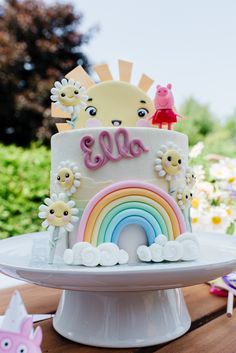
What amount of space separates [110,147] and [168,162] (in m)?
0.12

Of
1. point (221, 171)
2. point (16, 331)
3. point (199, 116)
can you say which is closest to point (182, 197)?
point (16, 331)

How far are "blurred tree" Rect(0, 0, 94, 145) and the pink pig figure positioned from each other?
13.5 feet

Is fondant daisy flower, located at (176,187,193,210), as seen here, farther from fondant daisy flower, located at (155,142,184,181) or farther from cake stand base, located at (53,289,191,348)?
cake stand base, located at (53,289,191,348)

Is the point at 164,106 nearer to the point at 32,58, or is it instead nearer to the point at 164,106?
the point at 164,106

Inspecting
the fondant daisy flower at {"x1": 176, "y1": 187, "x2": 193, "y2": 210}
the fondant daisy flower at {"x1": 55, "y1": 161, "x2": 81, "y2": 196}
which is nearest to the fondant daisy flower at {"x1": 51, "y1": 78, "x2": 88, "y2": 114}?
the fondant daisy flower at {"x1": 55, "y1": 161, "x2": 81, "y2": 196}

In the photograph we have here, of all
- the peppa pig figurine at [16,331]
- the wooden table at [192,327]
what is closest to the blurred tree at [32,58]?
the wooden table at [192,327]

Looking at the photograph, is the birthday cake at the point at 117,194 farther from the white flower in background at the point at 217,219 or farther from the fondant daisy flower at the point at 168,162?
the white flower in background at the point at 217,219

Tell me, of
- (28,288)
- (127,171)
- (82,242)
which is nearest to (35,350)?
(82,242)

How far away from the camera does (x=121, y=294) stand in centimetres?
70

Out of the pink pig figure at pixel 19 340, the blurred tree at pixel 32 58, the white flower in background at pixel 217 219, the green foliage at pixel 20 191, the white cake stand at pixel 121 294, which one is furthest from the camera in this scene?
the blurred tree at pixel 32 58

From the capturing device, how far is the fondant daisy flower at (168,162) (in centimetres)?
74

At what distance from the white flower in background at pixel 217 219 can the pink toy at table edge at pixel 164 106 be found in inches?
18.6

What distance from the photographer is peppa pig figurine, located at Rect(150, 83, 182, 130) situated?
2.66 ft

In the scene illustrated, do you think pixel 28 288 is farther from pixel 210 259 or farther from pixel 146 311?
pixel 210 259
